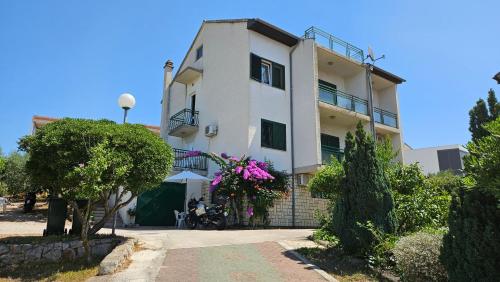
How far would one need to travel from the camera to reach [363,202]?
7.90 meters

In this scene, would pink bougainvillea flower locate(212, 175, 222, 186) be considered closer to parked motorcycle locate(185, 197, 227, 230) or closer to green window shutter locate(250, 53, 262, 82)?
parked motorcycle locate(185, 197, 227, 230)

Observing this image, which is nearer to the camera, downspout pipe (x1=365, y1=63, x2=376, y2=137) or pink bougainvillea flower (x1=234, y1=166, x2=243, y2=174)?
pink bougainvillea flower (x1=234, y1=166, x2=243, y2=174)

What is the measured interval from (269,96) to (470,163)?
14543mm

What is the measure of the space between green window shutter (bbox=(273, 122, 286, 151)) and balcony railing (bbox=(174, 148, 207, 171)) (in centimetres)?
383

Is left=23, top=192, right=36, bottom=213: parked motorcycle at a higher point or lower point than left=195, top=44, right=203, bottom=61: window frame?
lower

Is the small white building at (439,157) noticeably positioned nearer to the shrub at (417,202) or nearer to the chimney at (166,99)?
the chimney at (166,99)

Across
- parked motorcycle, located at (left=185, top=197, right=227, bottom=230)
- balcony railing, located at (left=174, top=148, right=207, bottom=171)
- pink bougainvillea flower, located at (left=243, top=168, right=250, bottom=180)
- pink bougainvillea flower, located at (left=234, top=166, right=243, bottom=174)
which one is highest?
balcony railing, located at (left=174, top=148, right=207, bottom=171)

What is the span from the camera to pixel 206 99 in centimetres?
2022

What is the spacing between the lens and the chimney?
24.3 metres

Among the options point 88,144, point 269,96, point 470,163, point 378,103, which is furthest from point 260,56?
point 470,163

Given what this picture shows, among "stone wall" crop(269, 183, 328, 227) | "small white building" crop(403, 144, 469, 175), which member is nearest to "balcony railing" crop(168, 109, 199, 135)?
"stone wall" crop(269, 183, 328, 227)

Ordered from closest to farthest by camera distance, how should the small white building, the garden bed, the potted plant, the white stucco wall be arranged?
the garden bed → the potted plant → the white stucco wall → the small white building

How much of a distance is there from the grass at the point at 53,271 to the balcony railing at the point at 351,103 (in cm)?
1416

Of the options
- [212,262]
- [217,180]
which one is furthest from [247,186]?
[212,262]
